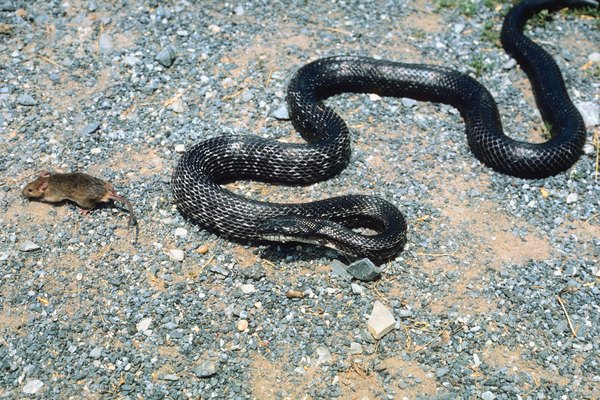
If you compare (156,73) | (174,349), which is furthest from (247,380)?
(156,73)

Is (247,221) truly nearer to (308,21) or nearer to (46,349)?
(46,349)

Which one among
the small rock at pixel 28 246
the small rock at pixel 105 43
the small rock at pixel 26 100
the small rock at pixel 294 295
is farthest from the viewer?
the small rock at pixel 105 43

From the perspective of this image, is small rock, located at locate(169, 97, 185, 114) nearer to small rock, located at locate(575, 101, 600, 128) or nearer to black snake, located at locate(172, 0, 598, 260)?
black snake, located at locate(172, 0, 598, 260)

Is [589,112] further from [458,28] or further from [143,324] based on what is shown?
[143,324]

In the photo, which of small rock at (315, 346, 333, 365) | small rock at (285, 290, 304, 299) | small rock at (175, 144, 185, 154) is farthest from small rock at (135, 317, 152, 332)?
small rock at (175, 144, 185, 154)

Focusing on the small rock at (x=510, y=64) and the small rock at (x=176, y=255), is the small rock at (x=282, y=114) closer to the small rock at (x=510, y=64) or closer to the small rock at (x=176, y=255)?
the small rock at (x=176, y=255)

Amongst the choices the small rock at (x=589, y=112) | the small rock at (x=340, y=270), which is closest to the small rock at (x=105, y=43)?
the small rock at (x=340, y=270)
